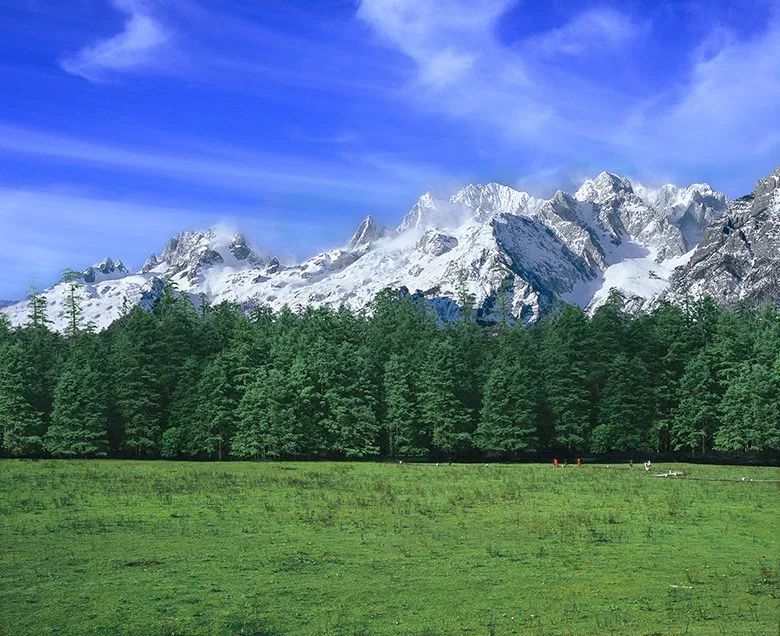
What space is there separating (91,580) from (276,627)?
7102 mm

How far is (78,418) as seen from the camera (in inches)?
3071

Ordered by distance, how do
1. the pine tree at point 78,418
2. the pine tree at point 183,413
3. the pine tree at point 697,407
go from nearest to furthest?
the pine tree at point 78,418 < the pine tree at point 183,413 < the pine tree at point 697,407

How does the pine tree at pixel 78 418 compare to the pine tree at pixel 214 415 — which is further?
the pine tree at pixel 214 415

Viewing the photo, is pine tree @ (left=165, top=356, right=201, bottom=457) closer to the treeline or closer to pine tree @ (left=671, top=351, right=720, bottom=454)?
the treeline

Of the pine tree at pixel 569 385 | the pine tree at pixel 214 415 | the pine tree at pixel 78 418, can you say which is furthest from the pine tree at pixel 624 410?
the pine tree at pixel 78 418

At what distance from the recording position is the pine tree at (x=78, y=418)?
7669 cm

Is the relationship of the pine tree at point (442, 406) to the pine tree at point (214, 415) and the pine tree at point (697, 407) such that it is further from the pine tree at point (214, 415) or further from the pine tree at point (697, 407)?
the pine tree at point (697, 407)

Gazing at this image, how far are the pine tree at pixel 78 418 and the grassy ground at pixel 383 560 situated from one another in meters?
34.0

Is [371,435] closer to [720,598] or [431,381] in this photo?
[431,381]

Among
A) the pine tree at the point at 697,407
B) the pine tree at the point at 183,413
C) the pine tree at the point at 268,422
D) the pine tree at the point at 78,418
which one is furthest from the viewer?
the pine tree at the point at 697,407

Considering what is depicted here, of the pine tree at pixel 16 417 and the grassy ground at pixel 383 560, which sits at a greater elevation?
the pine tree at pixel 16 417

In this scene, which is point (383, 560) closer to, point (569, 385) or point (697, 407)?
point (569, 385)

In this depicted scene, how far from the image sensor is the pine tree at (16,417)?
78.8 meters

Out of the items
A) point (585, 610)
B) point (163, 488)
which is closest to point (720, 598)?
point (585, 610)
